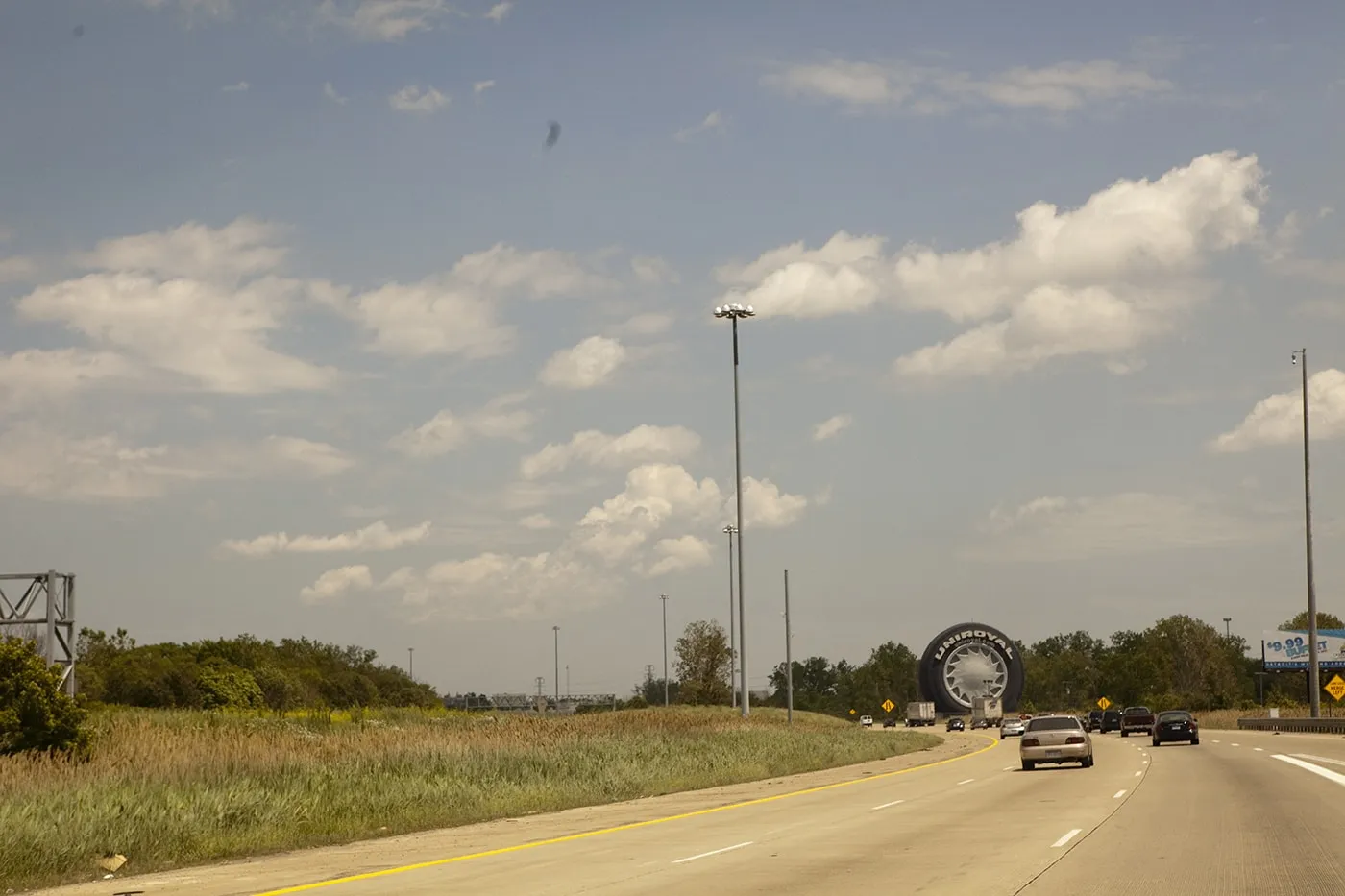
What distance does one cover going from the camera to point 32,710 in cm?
3706

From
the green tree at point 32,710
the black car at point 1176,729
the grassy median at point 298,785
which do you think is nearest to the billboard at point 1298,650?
the black car at point 1176,729

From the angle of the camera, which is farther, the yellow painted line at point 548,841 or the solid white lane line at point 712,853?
the solid white lane line at point 712,853

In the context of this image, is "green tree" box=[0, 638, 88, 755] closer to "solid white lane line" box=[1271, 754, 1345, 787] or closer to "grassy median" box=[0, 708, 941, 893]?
"grassy median" box=[0, 708, 941, 893]

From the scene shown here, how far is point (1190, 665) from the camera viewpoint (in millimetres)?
189125

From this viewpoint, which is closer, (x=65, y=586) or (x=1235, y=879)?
(x=1235, y=879)

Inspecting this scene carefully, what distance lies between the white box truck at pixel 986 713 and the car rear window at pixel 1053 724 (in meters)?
87.9

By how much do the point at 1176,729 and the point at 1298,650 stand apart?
67.9 meters

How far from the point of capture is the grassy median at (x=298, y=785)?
69.1 ft

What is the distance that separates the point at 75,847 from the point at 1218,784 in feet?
77.6

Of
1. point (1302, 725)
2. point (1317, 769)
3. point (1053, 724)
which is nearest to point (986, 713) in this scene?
point (1302, 725)

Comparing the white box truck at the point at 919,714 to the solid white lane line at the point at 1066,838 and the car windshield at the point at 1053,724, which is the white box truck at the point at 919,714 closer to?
the car windshield at the point at 1053,724

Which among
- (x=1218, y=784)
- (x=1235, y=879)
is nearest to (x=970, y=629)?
(x=1218, y=784)

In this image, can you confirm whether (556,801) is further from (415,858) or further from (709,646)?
(709,646)

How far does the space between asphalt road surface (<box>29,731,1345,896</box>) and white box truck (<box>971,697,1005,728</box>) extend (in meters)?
100
